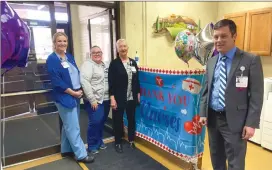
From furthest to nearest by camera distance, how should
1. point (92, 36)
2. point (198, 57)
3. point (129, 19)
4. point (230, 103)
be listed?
point (92, 36), point (129, 19), point (198, 57), point (230, 103)

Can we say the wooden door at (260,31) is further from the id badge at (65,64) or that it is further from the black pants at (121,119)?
the id badge at (65,64)

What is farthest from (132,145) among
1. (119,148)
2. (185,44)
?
(185,44)

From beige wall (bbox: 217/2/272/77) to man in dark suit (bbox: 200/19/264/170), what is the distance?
8.09ft

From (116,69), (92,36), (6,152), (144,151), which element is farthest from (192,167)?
(92,36)

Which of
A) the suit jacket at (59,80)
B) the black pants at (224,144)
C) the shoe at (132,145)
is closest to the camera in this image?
the black pants at (224,144)

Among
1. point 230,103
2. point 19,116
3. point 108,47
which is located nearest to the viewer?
point 230,103

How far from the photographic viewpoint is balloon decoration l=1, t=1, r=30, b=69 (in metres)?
1.07

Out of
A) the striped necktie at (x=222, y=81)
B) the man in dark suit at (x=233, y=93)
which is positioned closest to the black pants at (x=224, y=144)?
the man in dark suit at (x=233, y=93)

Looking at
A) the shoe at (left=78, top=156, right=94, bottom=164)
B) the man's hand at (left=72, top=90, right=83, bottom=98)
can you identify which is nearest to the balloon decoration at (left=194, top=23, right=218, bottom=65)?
the man's hand at (left=72, top=90, right=83, bottom=98)

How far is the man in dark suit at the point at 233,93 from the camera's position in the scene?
1.46m

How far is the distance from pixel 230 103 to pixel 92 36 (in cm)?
344

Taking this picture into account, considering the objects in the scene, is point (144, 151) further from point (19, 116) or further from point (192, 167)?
point (19, 116)

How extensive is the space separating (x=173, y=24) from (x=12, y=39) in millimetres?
2869

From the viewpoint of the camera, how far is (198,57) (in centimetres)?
226
